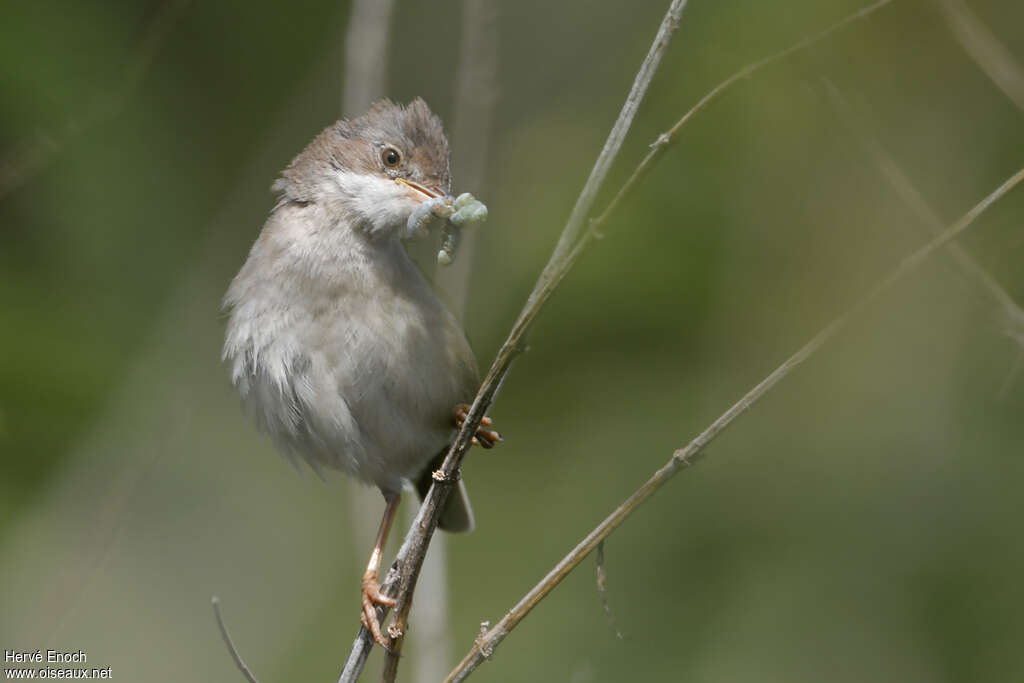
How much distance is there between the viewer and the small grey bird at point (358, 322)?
3.82m

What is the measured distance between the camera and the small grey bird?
382 cm

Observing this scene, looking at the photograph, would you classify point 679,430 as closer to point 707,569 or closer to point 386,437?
point 707,569

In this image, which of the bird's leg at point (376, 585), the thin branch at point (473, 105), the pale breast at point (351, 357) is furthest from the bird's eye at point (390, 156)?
the bird's leg at point (376, 585)

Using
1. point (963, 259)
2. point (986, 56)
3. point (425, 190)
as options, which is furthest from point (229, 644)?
point (986, 56)

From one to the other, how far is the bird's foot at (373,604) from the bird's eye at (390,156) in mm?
1528

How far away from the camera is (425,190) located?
3.88 metres

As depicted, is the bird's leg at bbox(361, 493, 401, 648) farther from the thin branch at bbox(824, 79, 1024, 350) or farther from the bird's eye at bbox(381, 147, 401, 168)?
the thin branch at bbox(824, 79, 1024, 350)

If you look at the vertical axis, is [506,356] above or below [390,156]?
below

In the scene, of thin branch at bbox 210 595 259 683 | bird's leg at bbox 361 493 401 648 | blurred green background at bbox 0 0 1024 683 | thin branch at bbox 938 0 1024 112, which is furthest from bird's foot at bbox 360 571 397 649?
thin branch at bbox 938 0 1024 112

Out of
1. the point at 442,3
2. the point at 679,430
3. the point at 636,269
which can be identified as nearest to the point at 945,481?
the point at 679,430

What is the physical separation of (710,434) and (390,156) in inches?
77.1

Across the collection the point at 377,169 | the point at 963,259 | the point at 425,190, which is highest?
the point at 377,169

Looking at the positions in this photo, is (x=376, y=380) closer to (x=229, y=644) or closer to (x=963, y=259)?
(x=229, y=644)

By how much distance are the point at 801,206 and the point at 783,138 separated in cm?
39
